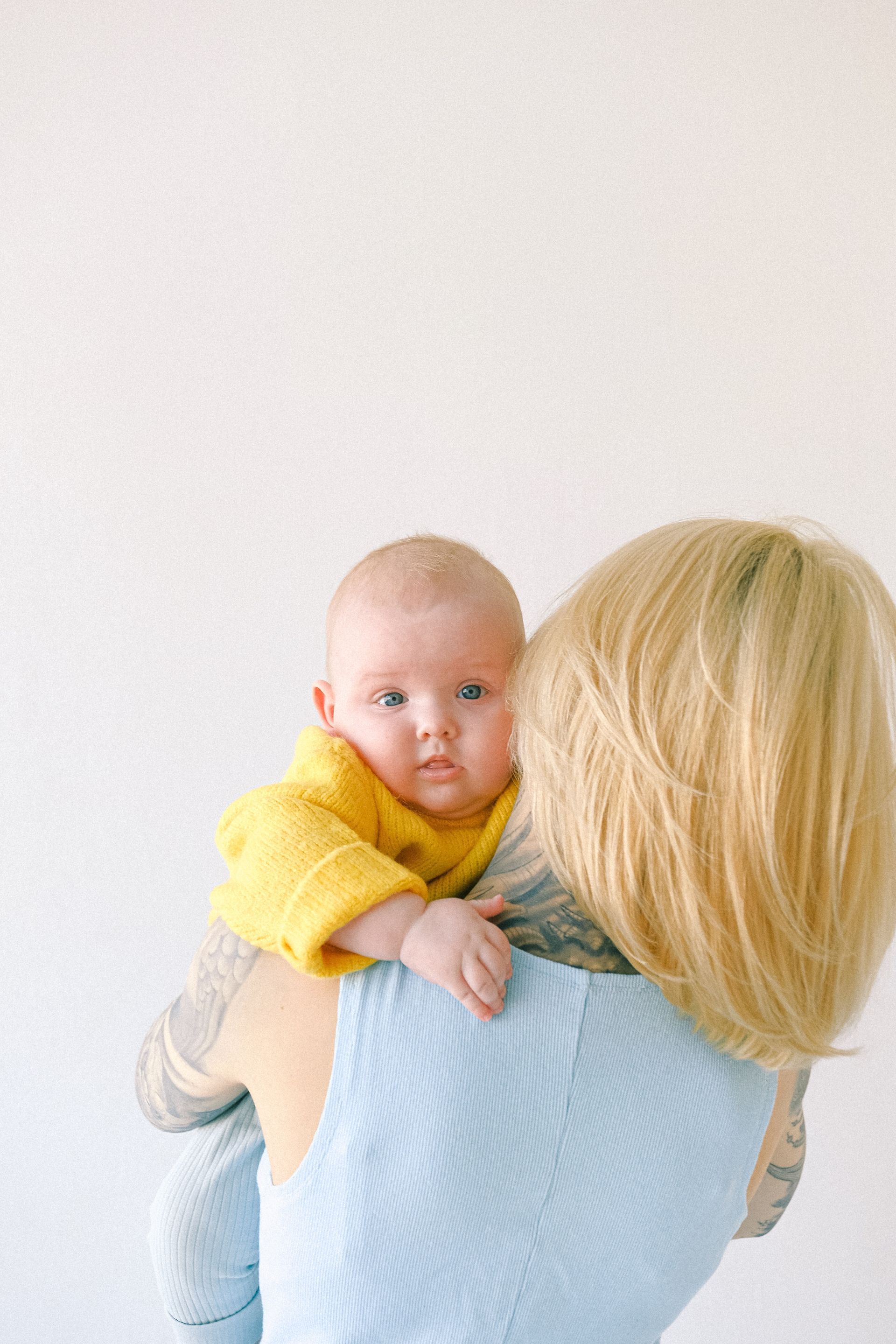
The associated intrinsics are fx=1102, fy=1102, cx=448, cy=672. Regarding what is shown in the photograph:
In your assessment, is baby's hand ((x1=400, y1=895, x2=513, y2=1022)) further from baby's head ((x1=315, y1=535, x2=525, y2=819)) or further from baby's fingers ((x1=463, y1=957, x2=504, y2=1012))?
baby's head ((x1=315, y1=535, x2=525, y2=819))

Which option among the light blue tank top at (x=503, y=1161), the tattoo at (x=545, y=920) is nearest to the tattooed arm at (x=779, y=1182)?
the light blue tank top at (x=503, y=1161)

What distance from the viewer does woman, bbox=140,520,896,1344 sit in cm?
76

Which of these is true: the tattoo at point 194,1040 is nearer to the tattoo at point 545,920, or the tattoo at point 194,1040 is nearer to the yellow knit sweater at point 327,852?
the yellow knit sweater at point 327,852

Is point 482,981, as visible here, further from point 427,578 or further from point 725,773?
point 427,578

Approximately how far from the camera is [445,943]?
2.50 ft

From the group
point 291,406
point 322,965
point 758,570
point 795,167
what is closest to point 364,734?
point 322,965

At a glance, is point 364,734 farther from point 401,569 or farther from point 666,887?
point 666,887

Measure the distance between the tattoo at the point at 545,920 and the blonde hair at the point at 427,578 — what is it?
257 mm

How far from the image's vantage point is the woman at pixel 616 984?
757 millimetres

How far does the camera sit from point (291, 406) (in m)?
2.18

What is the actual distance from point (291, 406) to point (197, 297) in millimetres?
287

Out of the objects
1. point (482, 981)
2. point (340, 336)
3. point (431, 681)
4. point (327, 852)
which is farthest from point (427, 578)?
point (340, 336)

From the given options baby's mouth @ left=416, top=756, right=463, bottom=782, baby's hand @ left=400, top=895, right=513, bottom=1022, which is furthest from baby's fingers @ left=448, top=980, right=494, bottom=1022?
baby's mouth @ left=416, top=756, right=463, bottom=782

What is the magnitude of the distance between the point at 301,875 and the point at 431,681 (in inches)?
10.0
